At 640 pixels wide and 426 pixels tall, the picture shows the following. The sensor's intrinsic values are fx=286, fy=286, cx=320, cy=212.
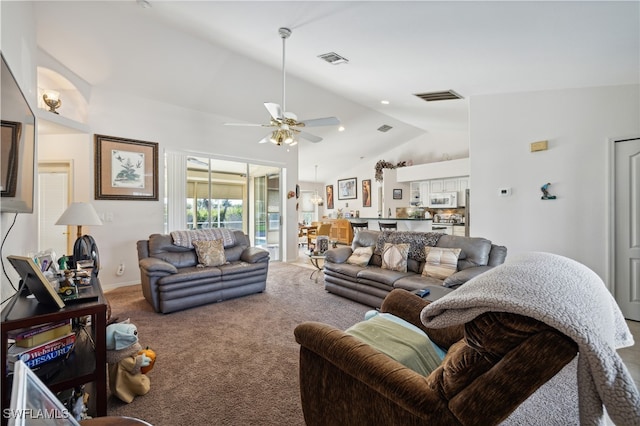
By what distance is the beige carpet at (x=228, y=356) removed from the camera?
1.73 m

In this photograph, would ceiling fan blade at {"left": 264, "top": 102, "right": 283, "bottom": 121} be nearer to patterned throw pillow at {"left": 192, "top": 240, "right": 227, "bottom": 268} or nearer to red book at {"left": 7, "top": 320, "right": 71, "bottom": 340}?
patterned throw pillow at {"left": 192, "top": 240, "right": 227, "bottom": 268}

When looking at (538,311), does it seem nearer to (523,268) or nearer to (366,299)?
(523,268)

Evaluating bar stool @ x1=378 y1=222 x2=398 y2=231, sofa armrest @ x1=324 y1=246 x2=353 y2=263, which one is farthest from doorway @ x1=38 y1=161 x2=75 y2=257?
bar stool @ x1=378 y1=222 x2=398 y2=231

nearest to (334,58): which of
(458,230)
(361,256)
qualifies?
(361,256)

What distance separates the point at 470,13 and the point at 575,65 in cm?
148

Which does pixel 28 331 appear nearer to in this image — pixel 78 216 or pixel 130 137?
pixel 78 216

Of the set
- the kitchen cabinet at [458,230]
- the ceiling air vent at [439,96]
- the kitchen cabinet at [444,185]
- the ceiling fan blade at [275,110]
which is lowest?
the kitchen cabinet at [458,230]

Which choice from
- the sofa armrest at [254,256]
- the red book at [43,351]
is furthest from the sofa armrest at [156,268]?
the red book at [43,351]

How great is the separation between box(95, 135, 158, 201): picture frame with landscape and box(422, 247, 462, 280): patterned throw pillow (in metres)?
4.37

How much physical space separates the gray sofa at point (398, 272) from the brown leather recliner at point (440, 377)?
1581mm

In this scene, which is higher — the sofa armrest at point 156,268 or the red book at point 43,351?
the sofa armrest at point 156,268

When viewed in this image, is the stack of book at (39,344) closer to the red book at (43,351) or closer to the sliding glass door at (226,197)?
the red book at (43,351)

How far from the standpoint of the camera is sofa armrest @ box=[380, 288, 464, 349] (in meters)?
1.63

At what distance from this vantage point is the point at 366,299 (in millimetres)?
3594
